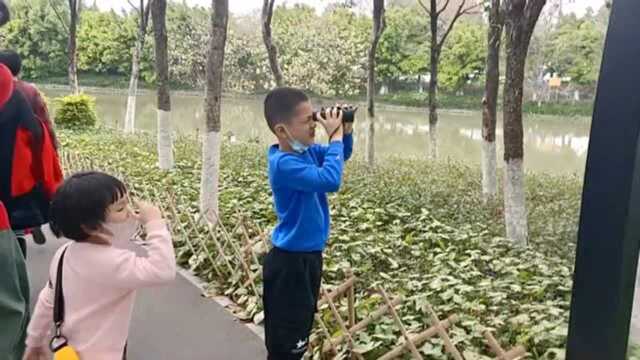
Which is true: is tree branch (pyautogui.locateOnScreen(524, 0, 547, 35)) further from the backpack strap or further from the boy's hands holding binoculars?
the backpack strap

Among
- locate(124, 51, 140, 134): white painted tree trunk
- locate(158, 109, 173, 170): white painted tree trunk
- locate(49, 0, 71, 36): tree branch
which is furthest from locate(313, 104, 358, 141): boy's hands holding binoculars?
locate(49, 0, 71, 36): tree branch

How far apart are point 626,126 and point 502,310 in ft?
6.04

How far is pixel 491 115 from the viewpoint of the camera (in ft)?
19.7

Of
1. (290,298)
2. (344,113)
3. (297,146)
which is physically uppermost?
(344,113)

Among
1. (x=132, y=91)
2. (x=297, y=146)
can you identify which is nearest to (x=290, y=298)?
(x=297, y=146)

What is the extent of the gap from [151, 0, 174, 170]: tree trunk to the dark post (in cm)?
612

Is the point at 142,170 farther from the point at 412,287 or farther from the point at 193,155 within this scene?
the point at 412,287

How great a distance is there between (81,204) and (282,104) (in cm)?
68

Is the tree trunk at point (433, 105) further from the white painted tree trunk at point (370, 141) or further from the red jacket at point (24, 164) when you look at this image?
the red jacket at point (24, 164)

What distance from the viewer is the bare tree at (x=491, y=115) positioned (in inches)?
237

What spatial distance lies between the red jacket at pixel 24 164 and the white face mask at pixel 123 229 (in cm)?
101

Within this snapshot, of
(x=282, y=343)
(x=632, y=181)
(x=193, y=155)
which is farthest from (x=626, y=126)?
(x=193, y=155)

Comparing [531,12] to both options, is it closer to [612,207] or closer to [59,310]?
[612,207]

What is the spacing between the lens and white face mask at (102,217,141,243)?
167 cm
